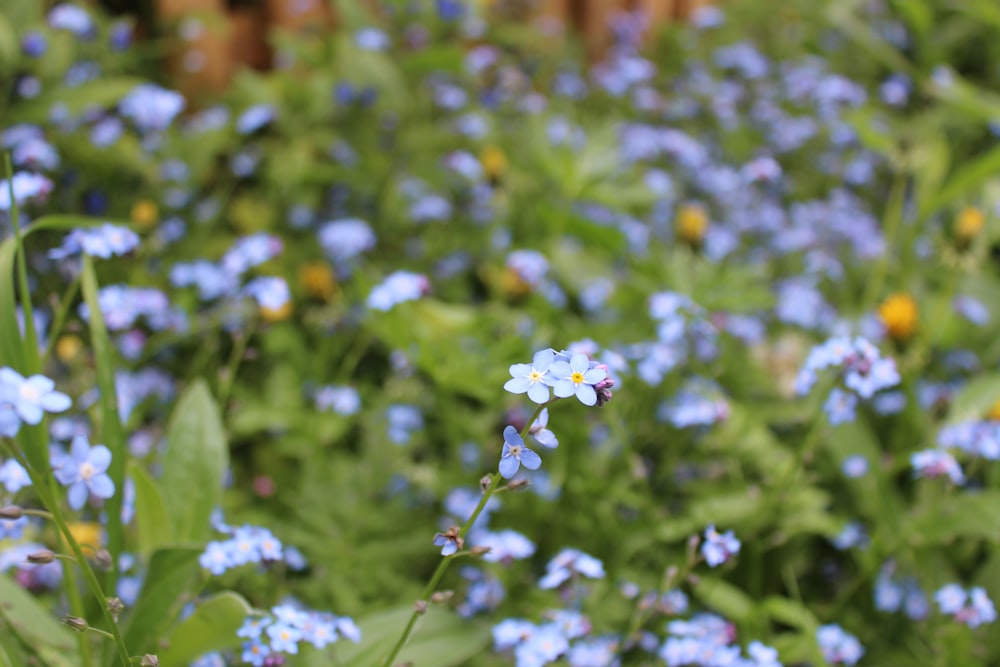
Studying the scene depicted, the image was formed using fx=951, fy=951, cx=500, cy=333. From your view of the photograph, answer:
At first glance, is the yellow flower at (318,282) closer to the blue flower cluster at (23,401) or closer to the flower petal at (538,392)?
the blue flower cluster at (23,401)

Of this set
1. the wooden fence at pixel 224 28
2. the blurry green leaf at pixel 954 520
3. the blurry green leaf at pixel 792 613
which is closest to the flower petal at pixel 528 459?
the blurry green leaf at pixel 792 613

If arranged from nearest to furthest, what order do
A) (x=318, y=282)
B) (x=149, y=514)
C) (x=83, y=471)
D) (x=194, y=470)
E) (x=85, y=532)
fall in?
1. (x=83, y=471)
2. (x=149, y=514)
3. (x=194, y=470)
4. (x=85, y=532)
5. (x=318, y=282)

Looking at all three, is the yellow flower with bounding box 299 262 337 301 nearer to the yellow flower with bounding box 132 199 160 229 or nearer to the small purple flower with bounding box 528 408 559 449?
the yellow flower with bounding box 132 199 160 229

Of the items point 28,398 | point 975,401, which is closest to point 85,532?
point 28,398

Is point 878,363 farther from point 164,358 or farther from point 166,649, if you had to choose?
point 164,358

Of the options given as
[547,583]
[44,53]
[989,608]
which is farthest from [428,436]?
[44,53]

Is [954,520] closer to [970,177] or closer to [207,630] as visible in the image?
[970,177]

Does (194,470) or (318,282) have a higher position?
(194,470)
